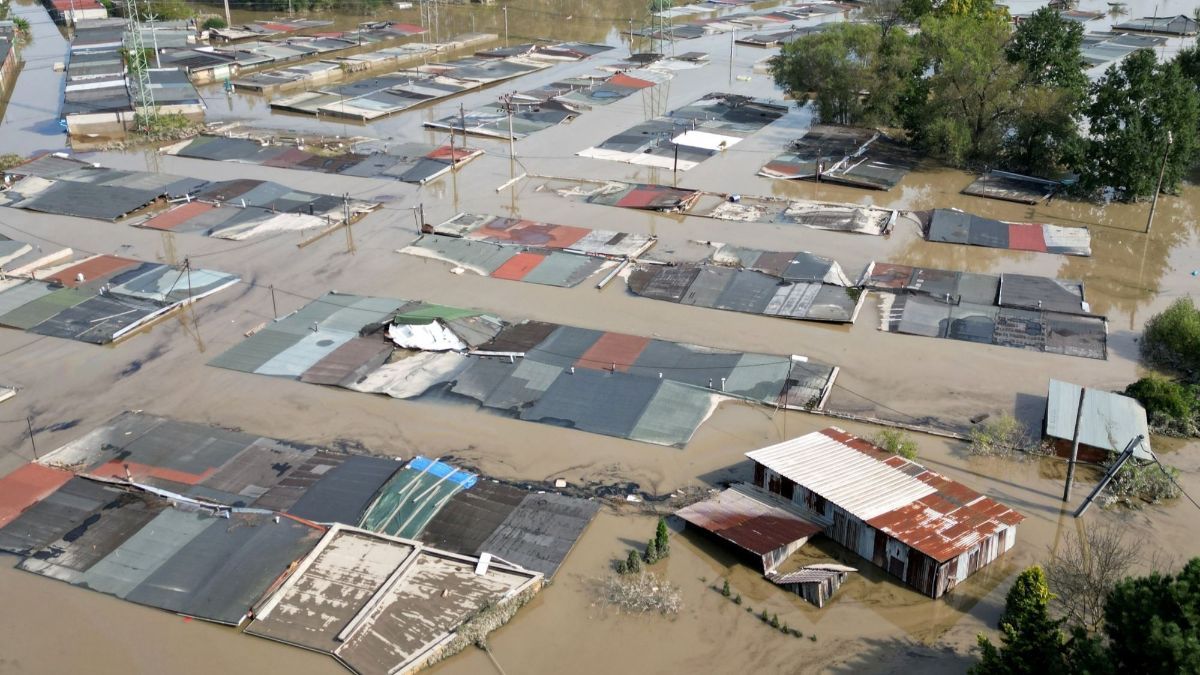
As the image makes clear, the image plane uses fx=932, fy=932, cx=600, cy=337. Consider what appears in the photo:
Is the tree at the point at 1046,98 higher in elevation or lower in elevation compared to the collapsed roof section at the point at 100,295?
higher

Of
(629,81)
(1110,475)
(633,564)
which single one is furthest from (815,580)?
(629,81)

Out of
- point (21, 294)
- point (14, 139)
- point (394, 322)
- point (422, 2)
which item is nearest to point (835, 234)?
point (394, 322)

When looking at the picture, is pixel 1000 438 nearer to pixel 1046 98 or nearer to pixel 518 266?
pixel 518 266

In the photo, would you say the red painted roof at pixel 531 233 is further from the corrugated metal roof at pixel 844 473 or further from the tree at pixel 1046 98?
the tree at pixel 1046 98

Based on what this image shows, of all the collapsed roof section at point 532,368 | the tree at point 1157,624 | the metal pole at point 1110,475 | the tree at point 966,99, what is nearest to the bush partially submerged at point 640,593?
the collapsed roof section at point 532,368

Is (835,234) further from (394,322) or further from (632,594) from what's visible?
(632,594)

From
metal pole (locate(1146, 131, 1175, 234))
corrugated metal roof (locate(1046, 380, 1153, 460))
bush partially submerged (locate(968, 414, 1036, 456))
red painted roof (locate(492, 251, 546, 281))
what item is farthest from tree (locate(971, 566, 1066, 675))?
metal pole (locate(1146, 131, 1175, 234))
